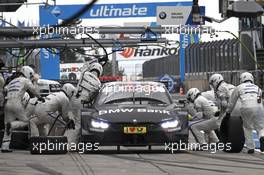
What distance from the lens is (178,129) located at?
1360 cm

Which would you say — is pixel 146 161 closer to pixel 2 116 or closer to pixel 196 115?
pixel 196 115

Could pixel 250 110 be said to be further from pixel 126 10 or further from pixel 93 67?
pixel 126 10

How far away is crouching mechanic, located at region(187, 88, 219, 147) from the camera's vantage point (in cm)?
1509

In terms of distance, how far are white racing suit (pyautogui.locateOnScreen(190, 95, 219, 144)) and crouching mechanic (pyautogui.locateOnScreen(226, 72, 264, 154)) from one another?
80 centimetres

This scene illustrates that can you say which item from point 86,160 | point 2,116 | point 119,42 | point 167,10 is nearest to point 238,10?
point 86,160

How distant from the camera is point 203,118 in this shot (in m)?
15.4

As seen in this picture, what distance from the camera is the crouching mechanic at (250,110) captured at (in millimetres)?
14023

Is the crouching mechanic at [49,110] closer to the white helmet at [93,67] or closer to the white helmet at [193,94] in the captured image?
the white helmet at [93,67]

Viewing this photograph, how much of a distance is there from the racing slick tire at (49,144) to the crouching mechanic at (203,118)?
2855 mm

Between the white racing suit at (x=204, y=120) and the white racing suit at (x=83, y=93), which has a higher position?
the white racing suit at (x=83, y=93)

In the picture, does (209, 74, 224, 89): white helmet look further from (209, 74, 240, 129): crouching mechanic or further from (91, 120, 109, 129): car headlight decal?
(91, 120, 109, 129): car headlight decal

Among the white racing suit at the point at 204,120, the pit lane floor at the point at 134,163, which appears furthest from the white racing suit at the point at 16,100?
the white racing suit at the point at 204,120

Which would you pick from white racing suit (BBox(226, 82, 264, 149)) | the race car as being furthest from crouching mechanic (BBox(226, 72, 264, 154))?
the race car

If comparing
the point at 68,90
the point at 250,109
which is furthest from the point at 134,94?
the point at 250,109
